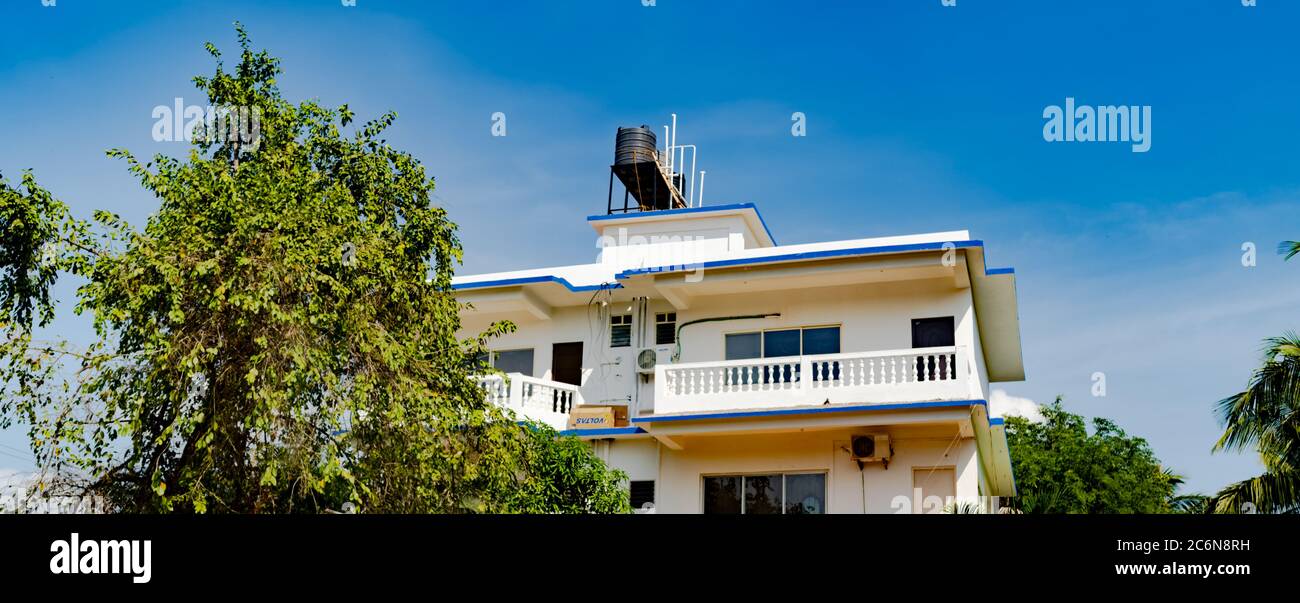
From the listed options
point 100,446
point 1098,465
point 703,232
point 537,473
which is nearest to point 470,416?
point 537,473

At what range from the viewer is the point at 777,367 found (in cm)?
1953

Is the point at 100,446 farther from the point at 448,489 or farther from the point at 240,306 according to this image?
the point at 448,489

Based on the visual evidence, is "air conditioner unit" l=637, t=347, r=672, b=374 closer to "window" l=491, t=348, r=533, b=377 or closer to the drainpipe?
the drainpipe

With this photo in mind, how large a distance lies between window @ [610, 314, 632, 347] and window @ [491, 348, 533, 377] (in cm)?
157

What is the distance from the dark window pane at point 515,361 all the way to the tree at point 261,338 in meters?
7.80

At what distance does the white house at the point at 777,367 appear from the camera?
17.9 m

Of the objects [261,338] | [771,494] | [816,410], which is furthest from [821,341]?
[261,338]

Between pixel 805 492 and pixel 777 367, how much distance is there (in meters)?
2.14

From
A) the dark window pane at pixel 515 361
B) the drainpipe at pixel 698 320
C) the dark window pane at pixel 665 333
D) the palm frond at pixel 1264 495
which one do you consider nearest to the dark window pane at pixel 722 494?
the drainpipe at pixel 698 320

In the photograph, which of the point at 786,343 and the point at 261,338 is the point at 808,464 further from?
the point at 261,338

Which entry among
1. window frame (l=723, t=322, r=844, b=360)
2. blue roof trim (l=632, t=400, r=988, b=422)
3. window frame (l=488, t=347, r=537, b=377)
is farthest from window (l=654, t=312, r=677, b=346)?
blue roof trim (l=632, t=400, r=988, b=422)

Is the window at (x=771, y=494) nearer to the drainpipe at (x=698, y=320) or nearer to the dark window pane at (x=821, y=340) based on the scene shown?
the dark window pane at (x=821, y=340)

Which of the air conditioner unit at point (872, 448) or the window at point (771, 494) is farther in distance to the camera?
the window at point (771, 494)
